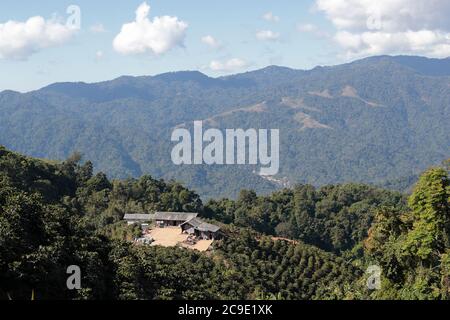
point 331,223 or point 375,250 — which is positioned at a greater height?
point 375,250

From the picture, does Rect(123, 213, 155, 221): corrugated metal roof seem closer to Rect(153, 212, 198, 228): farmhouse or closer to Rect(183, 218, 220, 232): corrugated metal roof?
Rect(153, 212, 198, 228): farmhouse

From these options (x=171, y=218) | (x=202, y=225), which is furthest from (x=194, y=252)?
(x=171, y=218)

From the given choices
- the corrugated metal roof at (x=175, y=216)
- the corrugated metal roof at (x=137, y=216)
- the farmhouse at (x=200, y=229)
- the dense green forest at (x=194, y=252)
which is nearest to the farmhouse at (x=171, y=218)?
the corrugated metal roof at (x=175, y=216)

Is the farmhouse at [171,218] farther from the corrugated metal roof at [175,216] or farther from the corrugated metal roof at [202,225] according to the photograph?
the corrugated metal roof at [202,225]
